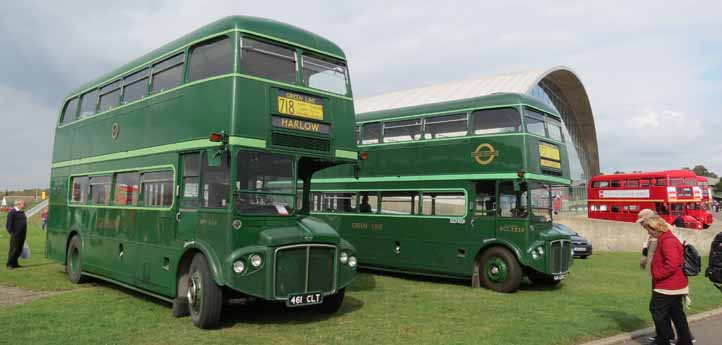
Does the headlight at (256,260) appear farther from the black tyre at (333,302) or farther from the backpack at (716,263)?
the backpack at (716,263)

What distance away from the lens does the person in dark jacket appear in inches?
571

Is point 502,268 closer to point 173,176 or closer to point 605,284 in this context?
point 605,284

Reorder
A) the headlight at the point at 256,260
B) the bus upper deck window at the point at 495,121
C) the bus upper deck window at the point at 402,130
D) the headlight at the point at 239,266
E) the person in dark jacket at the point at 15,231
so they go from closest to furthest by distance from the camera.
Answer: the headlight at the point at 239,266 < the headlight at the point at 256,260 < the bus upper deck window at the point at 495,121 < the bus upper deck window at the point at 402,130 < the person in dark jacket at the point at 15,231

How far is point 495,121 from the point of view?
1284cm

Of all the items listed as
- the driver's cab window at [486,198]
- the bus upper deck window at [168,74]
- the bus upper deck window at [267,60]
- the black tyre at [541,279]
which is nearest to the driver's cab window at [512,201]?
the driver's cab window at [486,198]

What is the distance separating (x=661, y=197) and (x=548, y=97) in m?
27.2

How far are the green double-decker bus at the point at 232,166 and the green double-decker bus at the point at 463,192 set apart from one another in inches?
182

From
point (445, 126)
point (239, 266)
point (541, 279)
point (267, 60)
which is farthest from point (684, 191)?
point (239, 266)

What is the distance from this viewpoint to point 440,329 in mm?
A: 8078

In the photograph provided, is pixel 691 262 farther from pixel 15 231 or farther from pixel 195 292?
pixel 15 231

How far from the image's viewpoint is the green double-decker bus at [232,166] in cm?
781

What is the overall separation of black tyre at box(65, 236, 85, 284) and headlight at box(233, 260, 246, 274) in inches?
254

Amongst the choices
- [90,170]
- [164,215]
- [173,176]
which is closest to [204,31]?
[173,176]

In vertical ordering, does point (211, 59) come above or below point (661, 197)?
above
